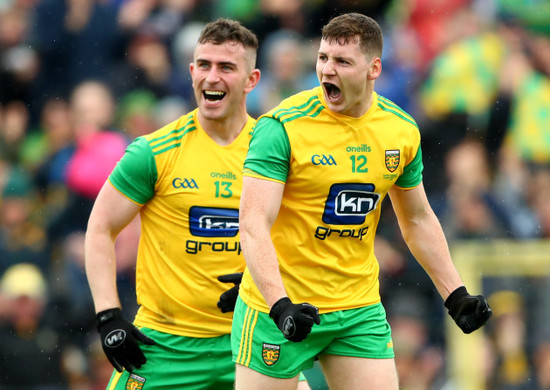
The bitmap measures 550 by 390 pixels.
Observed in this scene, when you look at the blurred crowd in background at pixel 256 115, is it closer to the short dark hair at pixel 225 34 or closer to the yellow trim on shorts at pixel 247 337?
the short dark hair at pixel 225 34

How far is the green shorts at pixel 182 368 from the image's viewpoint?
5574 millimetres

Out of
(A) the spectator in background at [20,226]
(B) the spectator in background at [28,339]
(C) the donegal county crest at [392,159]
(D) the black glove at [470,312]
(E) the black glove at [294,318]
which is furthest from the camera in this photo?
(A) the spectator in background at [20,226]

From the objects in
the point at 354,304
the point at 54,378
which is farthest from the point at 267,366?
→ the point at 54,378

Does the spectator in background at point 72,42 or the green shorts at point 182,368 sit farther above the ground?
the spectator in background at point 72,42

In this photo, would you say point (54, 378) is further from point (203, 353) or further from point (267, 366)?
point (267, 366)

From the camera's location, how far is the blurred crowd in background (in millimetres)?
9172

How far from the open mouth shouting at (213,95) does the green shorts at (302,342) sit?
1.22 metres

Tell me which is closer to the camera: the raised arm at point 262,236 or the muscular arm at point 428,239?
the raised arm at point 262,236

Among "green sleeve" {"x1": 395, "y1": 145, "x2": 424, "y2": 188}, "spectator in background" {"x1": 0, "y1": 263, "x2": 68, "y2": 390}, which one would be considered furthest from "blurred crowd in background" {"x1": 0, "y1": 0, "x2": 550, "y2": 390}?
"green sleeve" {"x1": 395, "y1": 145, "x2": 424, "y2": 188}

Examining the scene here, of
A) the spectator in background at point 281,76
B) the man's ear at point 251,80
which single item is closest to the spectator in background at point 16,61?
the spectator in background at point 281,76

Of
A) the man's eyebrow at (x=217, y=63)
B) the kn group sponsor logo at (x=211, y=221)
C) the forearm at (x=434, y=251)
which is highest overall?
the man's eyebrow at (x=217, y=63)

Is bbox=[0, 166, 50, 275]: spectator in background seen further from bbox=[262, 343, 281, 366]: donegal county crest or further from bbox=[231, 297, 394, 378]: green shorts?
bbox=[262, 343, 281, 366]: donegal county crest

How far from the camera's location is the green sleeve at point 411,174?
5215 mm

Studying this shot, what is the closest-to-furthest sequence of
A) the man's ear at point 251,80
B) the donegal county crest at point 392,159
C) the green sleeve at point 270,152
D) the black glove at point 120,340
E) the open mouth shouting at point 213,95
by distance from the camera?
the green sleeve at point 270,152 → the donegal county crest at point 392,159 → the black glove at point 120,340 → the open mouth shouting at point 213,95 → the man's ear at point 251,80
